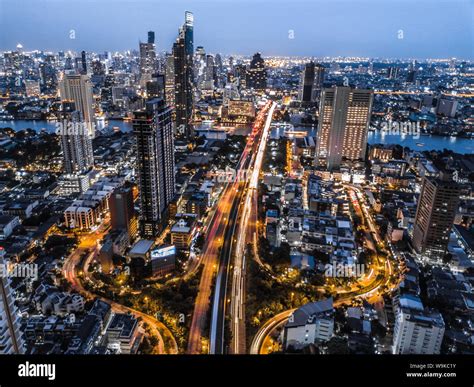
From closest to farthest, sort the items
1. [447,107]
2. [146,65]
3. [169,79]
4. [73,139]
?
[73,139], [169,79], [447,107], [146,65]

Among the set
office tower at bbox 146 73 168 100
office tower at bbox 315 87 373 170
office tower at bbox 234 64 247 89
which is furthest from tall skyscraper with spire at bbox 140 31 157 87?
office tower at bbox 315 87 373 170

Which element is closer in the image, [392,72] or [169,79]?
[169,79]

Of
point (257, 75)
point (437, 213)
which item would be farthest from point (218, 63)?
point (437, 213)

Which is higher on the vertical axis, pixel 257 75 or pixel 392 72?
pixel 392 72

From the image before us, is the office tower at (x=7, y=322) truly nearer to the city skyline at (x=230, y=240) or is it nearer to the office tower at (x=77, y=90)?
the city skyline at (x=230, y=240)

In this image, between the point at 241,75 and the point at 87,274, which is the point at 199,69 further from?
the point at 87,274

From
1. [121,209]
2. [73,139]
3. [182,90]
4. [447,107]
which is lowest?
[121,209]
